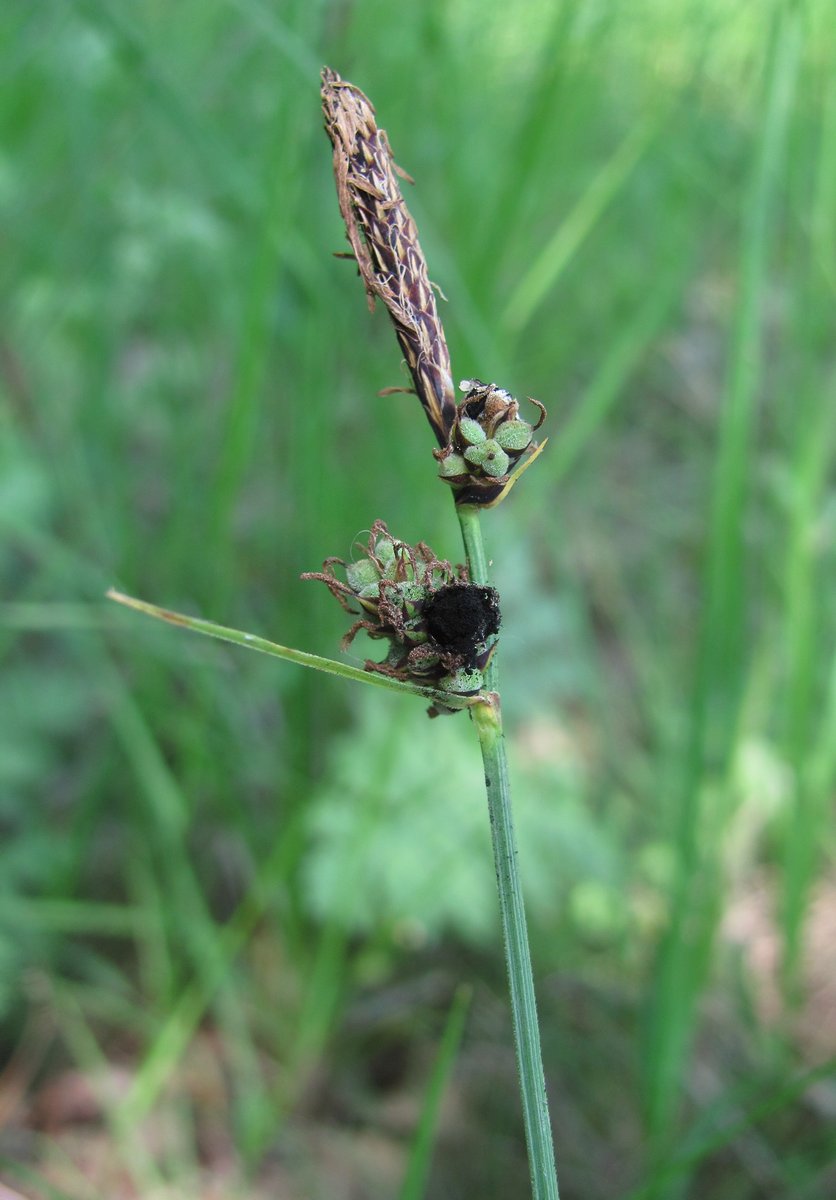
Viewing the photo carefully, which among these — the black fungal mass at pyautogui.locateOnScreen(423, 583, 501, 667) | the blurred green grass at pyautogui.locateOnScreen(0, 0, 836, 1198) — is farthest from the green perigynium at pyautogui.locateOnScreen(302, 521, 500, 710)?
the blurred green grass at pyautogui.locateOnScreen(0, 0, 836, 1198)

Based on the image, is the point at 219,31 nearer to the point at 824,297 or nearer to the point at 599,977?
the point at 824,297

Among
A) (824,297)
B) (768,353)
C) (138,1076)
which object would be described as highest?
(768,353)

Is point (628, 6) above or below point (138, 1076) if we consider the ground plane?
above

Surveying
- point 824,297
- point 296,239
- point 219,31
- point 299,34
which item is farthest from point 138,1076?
point 219,31

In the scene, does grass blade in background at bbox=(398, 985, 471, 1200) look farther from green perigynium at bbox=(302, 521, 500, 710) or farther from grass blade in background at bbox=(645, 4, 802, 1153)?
grass blade in background at bbox=(645, 4, 802, 1153)

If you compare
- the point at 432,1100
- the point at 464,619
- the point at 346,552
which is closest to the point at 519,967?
the point at 464,619

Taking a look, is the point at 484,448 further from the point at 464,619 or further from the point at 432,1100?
the point at 432,1100
